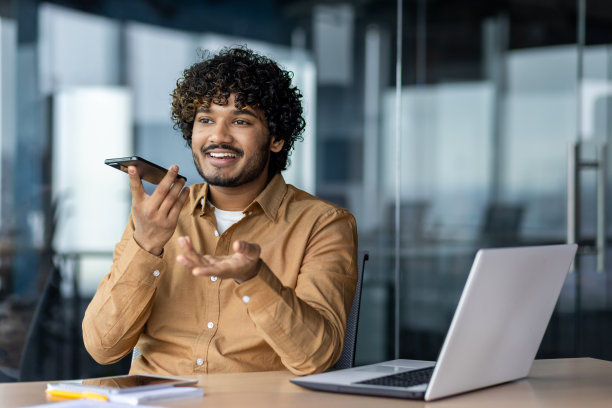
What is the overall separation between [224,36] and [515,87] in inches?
59.6

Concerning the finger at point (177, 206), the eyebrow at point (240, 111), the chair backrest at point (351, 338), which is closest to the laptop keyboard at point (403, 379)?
the chair backrest at point (351, 338)

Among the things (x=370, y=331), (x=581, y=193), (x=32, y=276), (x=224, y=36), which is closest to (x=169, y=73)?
(x=224, y=36)

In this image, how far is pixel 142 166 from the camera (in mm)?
1898

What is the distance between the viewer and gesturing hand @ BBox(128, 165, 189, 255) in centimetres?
191

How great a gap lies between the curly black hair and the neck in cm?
19

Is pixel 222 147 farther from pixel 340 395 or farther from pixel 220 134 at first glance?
pixel 340 395

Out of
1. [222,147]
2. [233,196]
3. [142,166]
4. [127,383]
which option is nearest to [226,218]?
[233,196]

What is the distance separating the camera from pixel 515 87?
4316 millimetres

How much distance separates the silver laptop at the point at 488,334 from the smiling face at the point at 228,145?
0.70 m

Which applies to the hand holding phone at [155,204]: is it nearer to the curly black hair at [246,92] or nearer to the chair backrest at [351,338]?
the curly black hair at [246,92]

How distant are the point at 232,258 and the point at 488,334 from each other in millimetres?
498

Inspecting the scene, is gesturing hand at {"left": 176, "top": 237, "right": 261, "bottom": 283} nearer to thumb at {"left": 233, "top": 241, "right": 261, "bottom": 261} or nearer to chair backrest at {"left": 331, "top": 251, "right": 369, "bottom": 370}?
thumb at {"left": 233, "top": 241, "right": 261, "bottom": 261}

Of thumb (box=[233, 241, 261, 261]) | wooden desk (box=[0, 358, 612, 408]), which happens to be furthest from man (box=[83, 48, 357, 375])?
wooden desk (box=[0, 358, 612, 408])

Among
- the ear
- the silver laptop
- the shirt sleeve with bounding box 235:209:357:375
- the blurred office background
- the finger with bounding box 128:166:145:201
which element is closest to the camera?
the silver laptop
